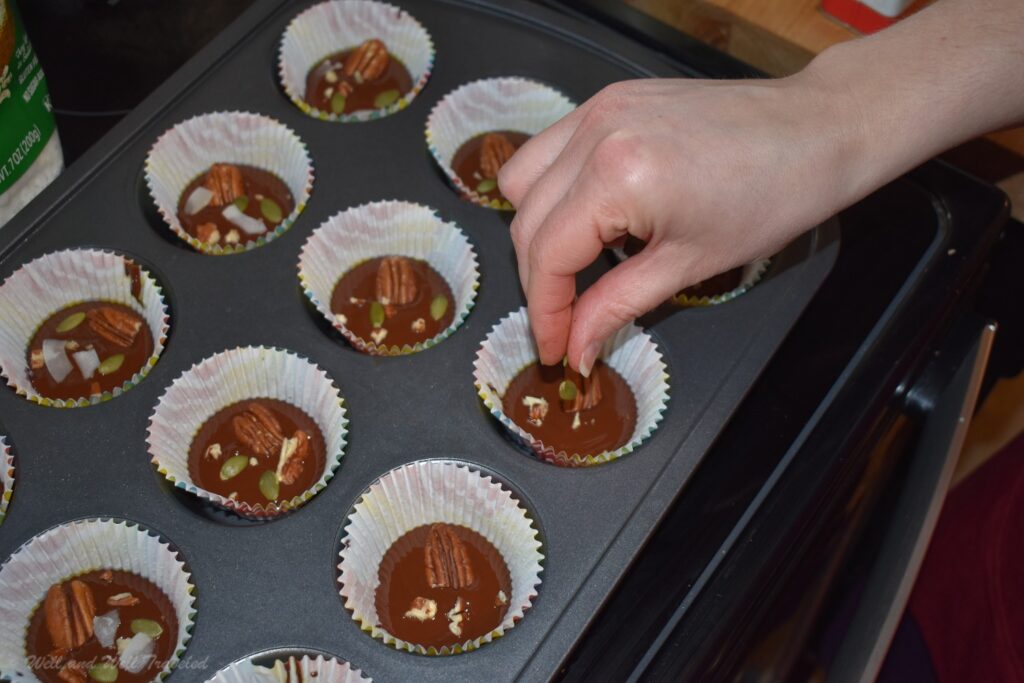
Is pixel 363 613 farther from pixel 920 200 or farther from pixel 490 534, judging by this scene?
pixel 920 200

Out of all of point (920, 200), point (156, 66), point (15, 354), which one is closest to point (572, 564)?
point (920, 200)

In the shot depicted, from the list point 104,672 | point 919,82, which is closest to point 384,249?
point 104,672

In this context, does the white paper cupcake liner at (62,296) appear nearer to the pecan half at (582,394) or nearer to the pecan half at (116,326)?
the pecan half at (116,326)

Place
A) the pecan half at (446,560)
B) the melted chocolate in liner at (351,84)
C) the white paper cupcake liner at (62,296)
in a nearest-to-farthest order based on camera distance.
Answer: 1. the pecan half at (446,560)
2. the white paper cupcake liner at (62,296)
3. the melted chocolate in liner at (351,84)

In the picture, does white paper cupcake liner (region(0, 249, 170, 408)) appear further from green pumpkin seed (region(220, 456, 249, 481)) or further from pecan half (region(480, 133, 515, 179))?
pecan half (region(480, 133, 515, 179))

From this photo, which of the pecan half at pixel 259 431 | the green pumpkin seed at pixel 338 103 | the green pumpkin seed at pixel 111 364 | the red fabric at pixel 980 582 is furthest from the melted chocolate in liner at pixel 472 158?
the red fabric at pixel 980 582

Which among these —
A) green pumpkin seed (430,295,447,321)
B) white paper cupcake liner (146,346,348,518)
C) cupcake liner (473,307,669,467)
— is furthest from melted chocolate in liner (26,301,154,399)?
cupcake liner (473,307,669,467)
